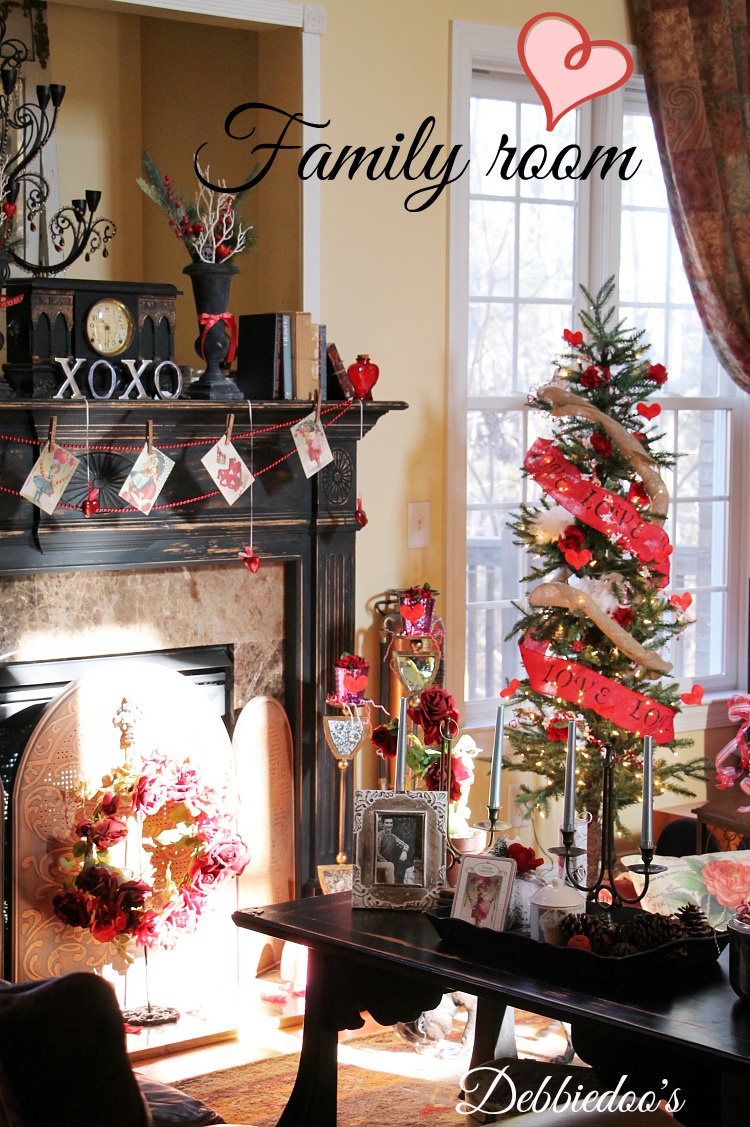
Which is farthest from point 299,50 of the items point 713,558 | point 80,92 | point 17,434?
point 713,558

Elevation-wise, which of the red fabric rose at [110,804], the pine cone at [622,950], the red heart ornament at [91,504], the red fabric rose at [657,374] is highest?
the red fabric rose at [657,374]

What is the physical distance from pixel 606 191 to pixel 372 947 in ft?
10.3

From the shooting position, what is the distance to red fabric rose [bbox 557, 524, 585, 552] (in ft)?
13.7

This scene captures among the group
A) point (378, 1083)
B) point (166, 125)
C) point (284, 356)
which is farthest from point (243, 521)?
point (378, 1083)

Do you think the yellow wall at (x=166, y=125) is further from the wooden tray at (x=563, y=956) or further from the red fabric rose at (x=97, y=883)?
the wooden tray at (x=563, y=956)

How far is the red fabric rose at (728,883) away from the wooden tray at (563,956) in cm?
6

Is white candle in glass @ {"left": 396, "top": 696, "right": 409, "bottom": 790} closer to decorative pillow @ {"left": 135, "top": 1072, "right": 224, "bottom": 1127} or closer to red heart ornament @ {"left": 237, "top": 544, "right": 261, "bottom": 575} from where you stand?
decorative pillow @ {"left": 135, "top": 1072, "right": 224, "bottom": 1127}

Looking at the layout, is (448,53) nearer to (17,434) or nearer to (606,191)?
(606,191)

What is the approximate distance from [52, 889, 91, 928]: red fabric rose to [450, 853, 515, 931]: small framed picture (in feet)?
4.74

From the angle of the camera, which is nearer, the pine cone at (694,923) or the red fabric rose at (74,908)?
the pine cone at (694,923)

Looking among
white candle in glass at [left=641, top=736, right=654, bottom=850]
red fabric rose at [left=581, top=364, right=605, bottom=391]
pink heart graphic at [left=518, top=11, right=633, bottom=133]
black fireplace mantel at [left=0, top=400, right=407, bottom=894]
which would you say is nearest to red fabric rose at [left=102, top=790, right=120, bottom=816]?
black fireplace mantel at [left=0, top=400, right=407, bottom=894]

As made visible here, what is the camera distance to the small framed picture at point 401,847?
2.49 m

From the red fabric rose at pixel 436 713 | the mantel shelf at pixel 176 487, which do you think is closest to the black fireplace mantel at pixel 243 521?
the mantel shelf at pixel 176 487

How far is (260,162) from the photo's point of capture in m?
4.17
